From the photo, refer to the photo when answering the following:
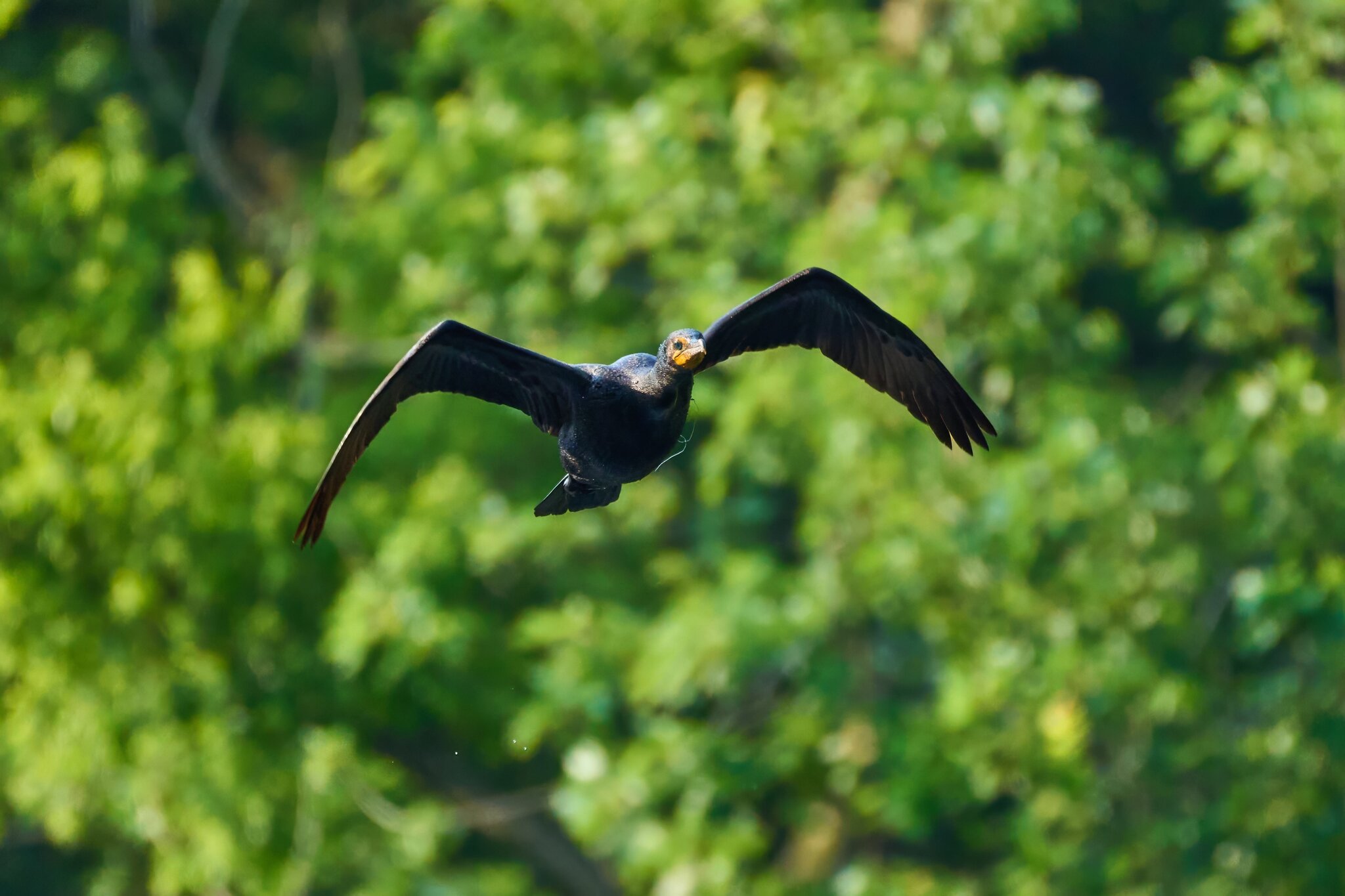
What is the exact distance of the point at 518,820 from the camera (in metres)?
10.1

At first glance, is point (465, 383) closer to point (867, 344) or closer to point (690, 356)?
point (690, 356)

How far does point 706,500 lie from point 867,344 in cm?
381

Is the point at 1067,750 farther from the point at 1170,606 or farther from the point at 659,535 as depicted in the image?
the point at 659,535

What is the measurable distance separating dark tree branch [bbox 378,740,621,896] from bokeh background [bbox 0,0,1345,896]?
0.16 ft

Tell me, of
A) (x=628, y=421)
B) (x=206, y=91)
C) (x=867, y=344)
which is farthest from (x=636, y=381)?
(x=206, y=91)

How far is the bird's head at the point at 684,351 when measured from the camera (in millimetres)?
3830

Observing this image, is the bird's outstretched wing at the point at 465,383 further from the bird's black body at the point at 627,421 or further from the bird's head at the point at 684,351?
the bird's head at the point at 684,351

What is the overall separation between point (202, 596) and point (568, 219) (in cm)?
253

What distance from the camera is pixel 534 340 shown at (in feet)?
29.7

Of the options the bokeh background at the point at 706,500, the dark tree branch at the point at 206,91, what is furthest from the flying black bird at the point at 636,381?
the dark tree branch at the point at 206,91

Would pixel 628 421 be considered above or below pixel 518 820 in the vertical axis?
below

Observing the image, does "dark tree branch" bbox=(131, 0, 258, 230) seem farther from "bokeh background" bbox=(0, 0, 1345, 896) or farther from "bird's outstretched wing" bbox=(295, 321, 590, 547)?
"bird's outstretched wing" bbox=(295, 321, 590, 547)

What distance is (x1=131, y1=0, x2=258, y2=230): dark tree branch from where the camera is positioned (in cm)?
1062

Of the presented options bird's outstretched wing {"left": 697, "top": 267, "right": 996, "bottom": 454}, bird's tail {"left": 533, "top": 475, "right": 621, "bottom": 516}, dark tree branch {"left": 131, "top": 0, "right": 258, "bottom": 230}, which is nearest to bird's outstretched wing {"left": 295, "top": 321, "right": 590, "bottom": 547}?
bird's tail {"left": 533, "top": 475, "right": 621, "bottom": 516}
